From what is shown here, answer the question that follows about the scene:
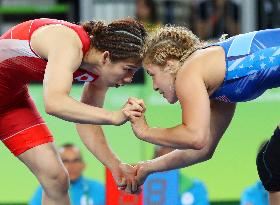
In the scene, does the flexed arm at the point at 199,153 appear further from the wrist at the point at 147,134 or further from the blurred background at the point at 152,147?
the blurred background at the point at 152,147

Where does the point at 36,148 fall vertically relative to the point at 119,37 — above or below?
below

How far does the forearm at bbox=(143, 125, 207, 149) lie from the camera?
16.4ft

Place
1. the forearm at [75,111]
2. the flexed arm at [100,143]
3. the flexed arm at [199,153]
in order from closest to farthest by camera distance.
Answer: the forearm at [75,111]
the flexed arm at [199,153]
the flexed arm at [100,143]

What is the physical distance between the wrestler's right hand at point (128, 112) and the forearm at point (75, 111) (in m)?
0.03

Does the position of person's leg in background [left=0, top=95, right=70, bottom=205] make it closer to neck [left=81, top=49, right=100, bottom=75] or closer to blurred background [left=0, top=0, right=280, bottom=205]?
neck [left=81, top=49, right=100, bottom=75]

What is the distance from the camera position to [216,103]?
5.56 meters

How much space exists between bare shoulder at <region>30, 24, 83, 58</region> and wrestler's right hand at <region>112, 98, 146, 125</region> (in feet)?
1.27

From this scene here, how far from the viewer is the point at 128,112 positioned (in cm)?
506

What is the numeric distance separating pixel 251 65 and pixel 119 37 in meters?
0.68

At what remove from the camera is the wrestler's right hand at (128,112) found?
5.02 metres

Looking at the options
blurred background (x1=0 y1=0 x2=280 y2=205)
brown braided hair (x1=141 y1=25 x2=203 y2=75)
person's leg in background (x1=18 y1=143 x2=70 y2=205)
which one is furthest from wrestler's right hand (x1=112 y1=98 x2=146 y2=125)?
blurred background (x1=0 y1=0 x2=280 y2=205)

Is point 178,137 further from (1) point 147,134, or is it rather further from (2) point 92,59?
(2) point 92,59

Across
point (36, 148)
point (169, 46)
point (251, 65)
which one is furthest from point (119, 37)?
point (36, 148)

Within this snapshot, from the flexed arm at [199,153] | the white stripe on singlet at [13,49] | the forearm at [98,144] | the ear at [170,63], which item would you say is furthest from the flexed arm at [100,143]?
the ear at [170,63]
